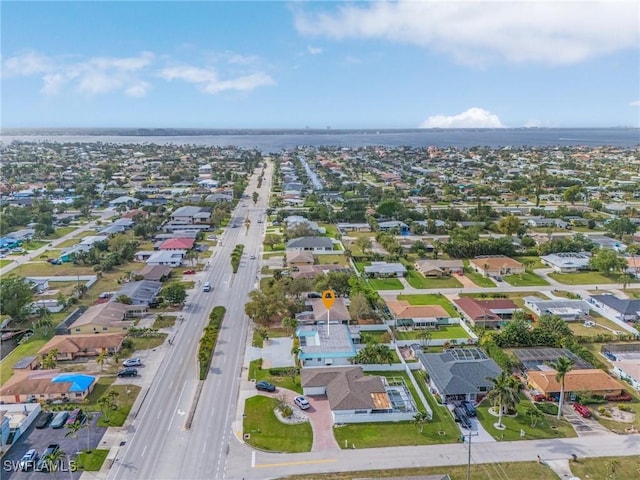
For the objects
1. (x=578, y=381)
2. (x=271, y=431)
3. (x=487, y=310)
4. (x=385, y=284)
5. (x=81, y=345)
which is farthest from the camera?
(x=385, y=284)

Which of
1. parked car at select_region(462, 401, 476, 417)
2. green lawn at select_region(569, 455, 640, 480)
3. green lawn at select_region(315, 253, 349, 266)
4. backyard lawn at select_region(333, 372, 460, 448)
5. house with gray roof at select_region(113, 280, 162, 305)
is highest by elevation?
house with gray roof at select_region(113, 280, 162, 305)

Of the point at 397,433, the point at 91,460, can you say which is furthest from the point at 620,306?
the point at 91,460

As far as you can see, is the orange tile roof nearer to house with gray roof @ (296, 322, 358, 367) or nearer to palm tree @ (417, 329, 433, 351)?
palm tree @ (417, 329, 433, 351)

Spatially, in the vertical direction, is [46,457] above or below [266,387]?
above

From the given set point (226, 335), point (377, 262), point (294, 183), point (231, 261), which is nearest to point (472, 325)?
point (377, 262)

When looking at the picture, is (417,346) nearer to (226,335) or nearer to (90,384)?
(226,335)

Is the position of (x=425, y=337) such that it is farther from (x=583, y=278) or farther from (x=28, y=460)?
(x=28, y=460)

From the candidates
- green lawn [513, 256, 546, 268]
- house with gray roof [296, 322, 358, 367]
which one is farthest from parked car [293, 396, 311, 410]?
green lawn [513, 256, 546, 268]
